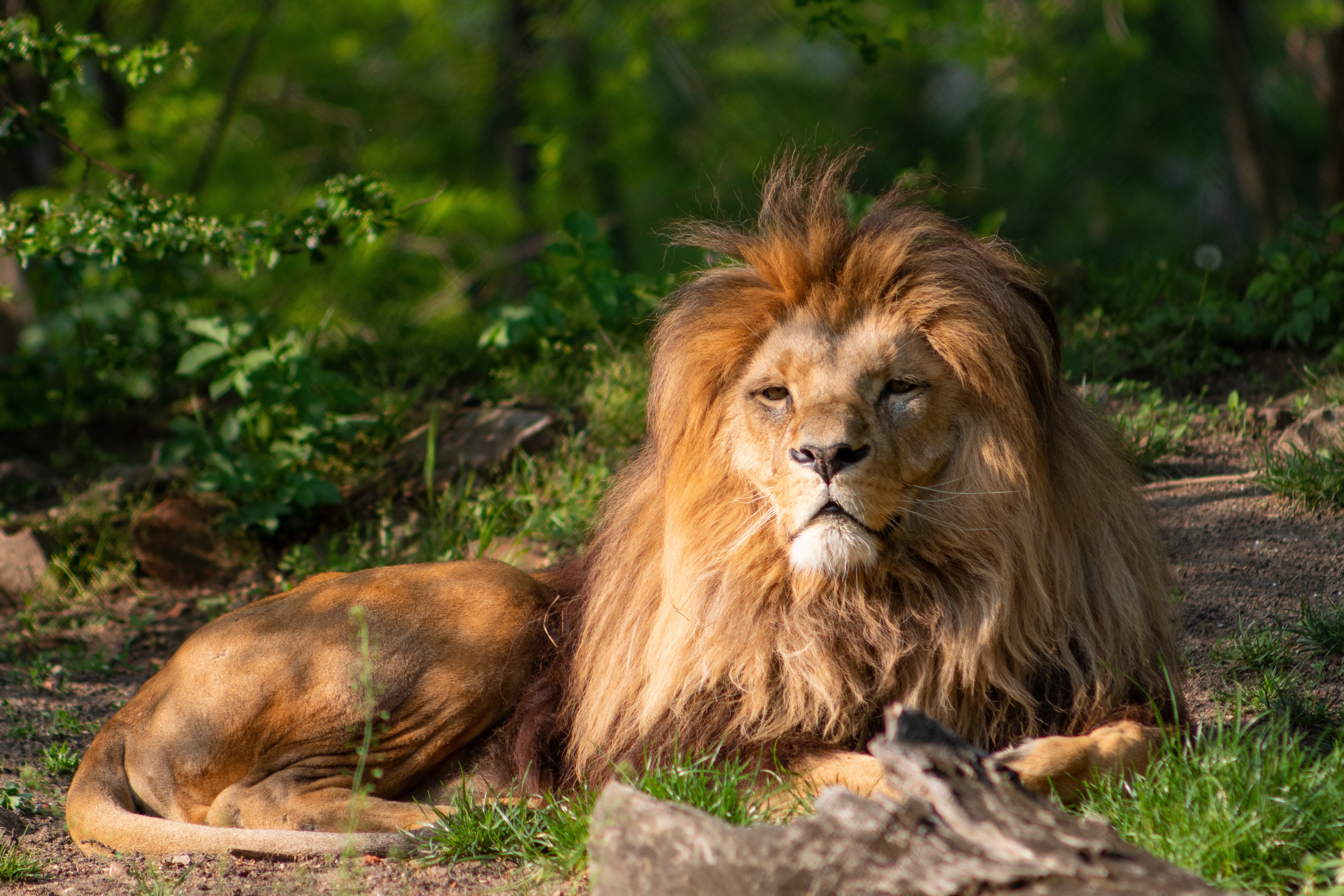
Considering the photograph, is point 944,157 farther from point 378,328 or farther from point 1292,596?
point 1292,596

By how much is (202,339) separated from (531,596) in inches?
110

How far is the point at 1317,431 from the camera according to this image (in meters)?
4.55

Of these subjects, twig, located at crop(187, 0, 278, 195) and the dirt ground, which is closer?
the dirt ground

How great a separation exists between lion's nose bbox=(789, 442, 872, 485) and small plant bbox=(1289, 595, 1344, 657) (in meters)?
1.58

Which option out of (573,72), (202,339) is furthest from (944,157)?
(202,339)

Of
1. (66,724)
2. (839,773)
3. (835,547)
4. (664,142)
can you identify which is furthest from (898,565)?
(664,142)

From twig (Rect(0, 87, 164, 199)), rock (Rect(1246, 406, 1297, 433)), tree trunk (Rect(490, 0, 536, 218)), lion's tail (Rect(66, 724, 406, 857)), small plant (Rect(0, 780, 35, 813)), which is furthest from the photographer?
tree trunk (Rect(490, 0, 536, 218))

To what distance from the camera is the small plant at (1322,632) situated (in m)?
3.38

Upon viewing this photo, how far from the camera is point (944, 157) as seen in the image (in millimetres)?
A: 13914

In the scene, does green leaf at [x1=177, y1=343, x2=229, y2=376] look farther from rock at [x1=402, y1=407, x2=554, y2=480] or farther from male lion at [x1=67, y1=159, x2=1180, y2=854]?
male lion at [x1=67, y1=159, x2=1180, y2=854]

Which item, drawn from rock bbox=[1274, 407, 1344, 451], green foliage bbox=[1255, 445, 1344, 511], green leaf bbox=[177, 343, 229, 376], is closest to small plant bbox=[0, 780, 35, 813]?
green leaf bbox=[177, 343, 229, 376]

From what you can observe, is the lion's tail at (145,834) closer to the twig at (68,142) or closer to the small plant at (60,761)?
the small plant at (60,761)

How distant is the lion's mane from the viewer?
2.79 m

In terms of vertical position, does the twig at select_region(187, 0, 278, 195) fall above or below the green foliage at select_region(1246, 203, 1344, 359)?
above
